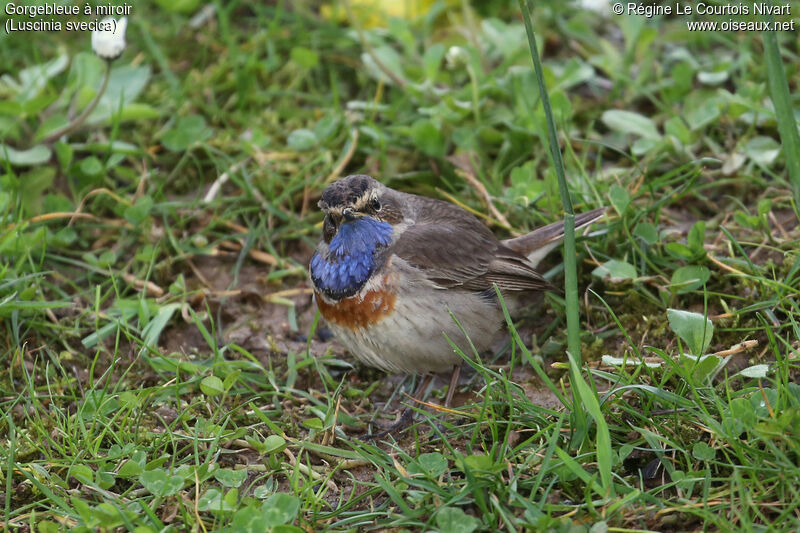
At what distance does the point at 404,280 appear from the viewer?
435 centimetres

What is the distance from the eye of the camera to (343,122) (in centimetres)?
607

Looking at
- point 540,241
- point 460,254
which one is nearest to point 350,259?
point 460,254

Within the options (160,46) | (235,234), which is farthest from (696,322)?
(160,46)

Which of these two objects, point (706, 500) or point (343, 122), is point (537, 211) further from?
point (706, 500)

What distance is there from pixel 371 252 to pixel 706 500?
2.00 meters

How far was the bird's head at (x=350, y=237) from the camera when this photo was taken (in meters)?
4.36

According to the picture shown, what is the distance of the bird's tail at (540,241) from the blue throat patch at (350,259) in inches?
33.0

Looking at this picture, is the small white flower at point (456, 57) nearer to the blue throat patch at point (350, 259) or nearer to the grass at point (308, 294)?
the grass at point (308, 294)

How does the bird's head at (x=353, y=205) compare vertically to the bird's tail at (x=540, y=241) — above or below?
above

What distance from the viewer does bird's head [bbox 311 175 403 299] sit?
4.36 metres

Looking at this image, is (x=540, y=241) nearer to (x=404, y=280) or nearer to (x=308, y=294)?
(x=404, y=280)

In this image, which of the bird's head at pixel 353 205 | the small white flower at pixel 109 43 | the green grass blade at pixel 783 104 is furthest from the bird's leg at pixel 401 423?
the small white flower at pixel 109 43

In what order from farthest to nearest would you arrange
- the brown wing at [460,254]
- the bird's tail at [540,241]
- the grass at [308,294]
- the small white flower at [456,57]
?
the small white flower at [456,57] < the bird's tail at [540,241] < the brown wing at [460,254] < the grass at [308,294]

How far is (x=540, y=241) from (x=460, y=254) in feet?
1.77
